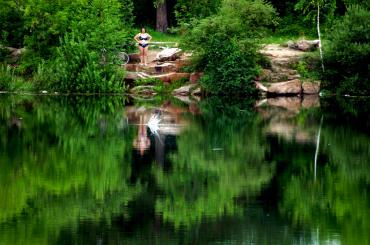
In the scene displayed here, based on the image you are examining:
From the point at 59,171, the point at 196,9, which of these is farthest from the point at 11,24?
the point at 59,171

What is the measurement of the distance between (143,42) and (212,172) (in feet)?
78.0

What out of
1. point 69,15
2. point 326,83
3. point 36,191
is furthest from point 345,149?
point 69,15

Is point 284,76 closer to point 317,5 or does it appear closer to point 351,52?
point 317,5

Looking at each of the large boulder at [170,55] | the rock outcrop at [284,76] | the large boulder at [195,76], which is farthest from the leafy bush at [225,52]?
the large boulder at [170,55]

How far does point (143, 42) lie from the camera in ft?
138

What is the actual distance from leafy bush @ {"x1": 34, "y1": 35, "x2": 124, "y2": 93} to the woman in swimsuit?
1.75 m

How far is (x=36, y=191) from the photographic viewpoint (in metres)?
16.5

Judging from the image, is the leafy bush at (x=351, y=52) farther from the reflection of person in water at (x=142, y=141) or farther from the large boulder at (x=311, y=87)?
the reflection of person in water at (x=142, y=141)

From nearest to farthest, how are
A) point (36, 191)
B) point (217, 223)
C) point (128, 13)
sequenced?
1. point (217, 223)
2. point (36, 191)
3. point (128, 13)

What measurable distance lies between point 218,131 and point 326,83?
1584 centimetres

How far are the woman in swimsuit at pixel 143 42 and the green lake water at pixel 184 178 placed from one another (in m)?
10.6

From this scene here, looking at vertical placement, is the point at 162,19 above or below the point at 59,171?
above

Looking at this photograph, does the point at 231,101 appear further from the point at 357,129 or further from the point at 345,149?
the point at 345,149

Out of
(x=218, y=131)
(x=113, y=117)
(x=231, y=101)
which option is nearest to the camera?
(x=218, y=131)
